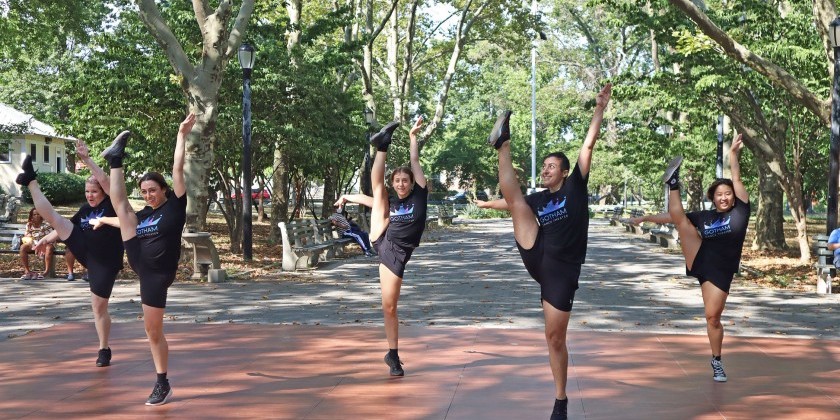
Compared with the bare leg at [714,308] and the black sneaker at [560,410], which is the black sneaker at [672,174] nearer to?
the bare leg at [714,308]

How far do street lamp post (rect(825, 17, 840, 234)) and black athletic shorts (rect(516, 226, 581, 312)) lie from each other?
34.6 ft

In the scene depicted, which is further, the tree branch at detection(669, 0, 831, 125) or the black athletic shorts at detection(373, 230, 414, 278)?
the tree branch at detection(669, 0, 831, 125)

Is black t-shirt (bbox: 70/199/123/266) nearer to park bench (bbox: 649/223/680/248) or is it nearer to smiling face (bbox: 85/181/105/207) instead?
smiling face (bbox: 85/181/105/207)

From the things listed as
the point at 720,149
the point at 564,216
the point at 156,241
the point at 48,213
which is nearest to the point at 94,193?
the point at 48,213

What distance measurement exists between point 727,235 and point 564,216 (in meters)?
2.05

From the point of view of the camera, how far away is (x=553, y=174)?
19.9 feet

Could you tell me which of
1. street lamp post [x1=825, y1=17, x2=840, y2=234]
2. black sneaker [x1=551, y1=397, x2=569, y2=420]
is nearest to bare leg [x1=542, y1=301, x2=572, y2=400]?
black sneaker [x1=551, y1=397, x2=569, y2=420]

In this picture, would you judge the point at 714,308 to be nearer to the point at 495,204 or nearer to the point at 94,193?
the point at 495,204

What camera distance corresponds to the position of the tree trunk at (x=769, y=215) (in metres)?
23.8

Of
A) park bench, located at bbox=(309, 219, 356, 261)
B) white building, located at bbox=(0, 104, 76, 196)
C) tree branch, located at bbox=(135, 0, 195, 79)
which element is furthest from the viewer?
white building, located at bbox=(0, 104, 76, 196)

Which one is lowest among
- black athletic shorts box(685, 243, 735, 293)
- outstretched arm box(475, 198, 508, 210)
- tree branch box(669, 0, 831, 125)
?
black athletic shorts box(685, 243, 735, 293)

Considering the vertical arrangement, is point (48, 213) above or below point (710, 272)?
above

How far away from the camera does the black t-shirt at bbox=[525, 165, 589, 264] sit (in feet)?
19.5

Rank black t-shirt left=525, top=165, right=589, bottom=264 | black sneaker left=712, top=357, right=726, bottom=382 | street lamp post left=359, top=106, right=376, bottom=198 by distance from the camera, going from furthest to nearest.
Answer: street lamp post left=359, top=106, right=376, bottom=198
black sneaker left=712, top=357, right=726, bottom=382
black t-shirt left=525, top=165, right=589, bottom=264
